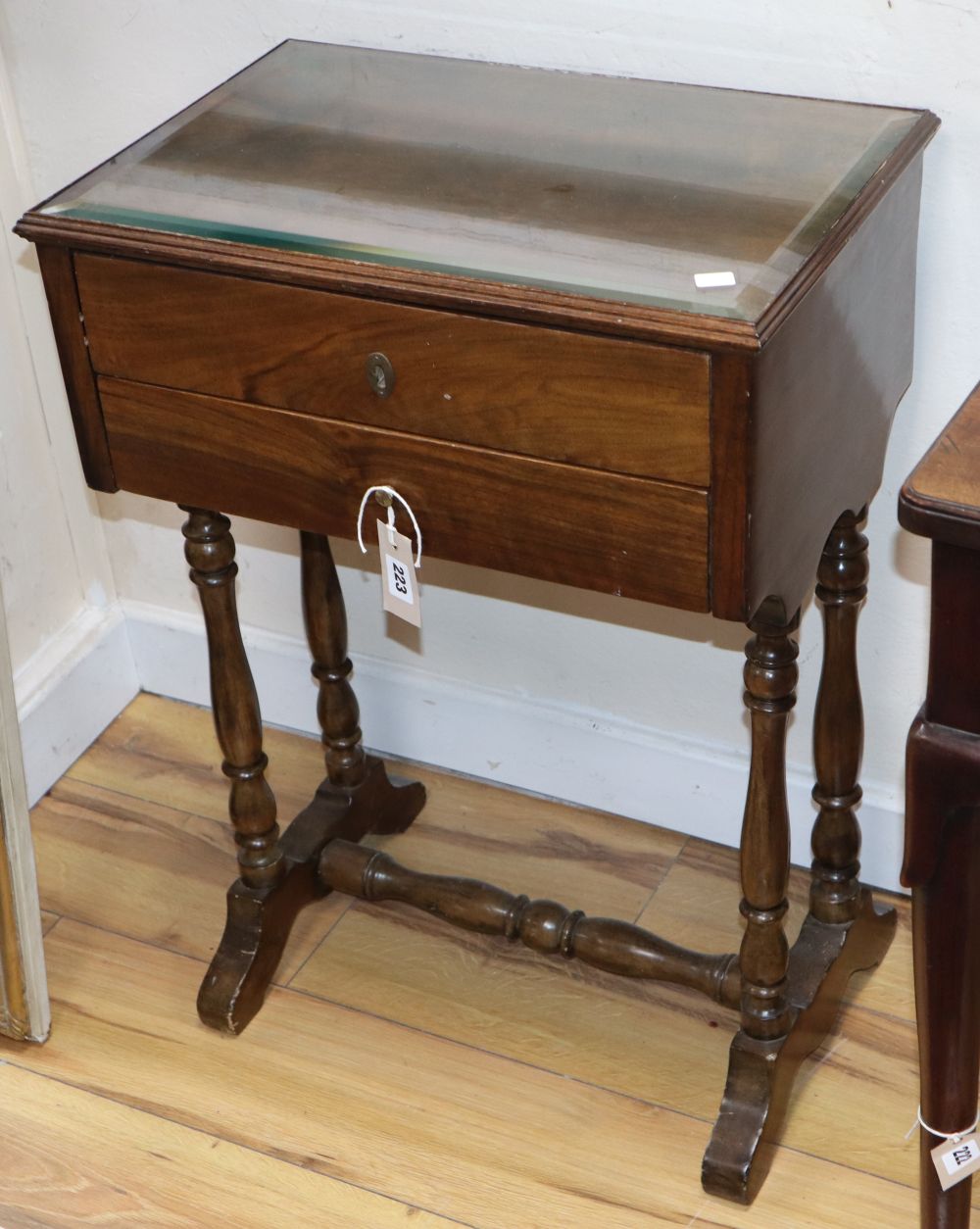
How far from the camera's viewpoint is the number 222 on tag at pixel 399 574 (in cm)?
144

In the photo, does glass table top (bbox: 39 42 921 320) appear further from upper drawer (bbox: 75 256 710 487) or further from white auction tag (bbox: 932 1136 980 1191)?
white auction tag (bbox: 932 1136 980 1191)

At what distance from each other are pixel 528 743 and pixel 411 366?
0.92 m

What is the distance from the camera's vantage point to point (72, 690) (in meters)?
2.29

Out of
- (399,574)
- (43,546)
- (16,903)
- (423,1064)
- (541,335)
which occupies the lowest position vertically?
(423,1064)

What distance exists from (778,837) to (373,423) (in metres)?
0.57

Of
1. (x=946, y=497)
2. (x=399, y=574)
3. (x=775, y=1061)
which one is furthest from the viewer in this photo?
(x=775, y=1061)

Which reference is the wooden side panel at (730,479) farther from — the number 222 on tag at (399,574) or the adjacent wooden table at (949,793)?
the number 222 on tag at (399,574)

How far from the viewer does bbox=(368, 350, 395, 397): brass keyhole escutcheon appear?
1.35 metres

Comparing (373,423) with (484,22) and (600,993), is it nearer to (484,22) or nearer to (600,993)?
(484,22)

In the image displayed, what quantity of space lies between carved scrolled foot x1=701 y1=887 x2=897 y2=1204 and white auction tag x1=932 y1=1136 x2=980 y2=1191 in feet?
1.04

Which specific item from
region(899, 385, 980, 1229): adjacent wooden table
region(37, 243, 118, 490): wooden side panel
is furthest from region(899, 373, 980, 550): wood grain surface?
region(37, 243, 118, 490): wooden side panel

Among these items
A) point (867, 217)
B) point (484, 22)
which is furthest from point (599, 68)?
point (867, 217)

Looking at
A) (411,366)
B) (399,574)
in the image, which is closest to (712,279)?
(411,366)

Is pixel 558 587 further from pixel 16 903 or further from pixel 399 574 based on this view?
pixel 16 903
